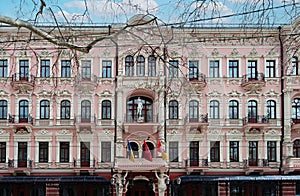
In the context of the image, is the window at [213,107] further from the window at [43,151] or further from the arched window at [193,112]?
the window at [43,151]

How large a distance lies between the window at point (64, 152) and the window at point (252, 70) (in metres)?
7.58

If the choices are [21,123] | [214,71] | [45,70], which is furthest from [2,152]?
[214,71]

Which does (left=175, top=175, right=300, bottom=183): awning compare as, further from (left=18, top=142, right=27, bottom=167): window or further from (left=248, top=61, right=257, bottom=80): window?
(left=18, top=142, right=27, bottom=167): window

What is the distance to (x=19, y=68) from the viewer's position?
21.3 m

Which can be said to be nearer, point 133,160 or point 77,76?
point 77,76

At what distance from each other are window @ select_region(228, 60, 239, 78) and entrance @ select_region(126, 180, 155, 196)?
5373 mm

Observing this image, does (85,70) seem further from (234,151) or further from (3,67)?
(234,151)

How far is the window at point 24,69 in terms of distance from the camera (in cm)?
2114

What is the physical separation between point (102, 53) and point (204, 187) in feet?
46.4

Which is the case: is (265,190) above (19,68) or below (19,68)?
below

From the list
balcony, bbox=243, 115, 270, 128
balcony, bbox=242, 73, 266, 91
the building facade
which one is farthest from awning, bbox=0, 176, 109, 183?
balcony, bbox=242, 73, 266, 91

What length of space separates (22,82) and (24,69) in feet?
2.25

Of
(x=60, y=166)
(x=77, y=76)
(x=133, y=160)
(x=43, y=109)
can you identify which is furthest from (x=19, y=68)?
(x=77, y=76)

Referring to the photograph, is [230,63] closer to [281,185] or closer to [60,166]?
[281,185]
